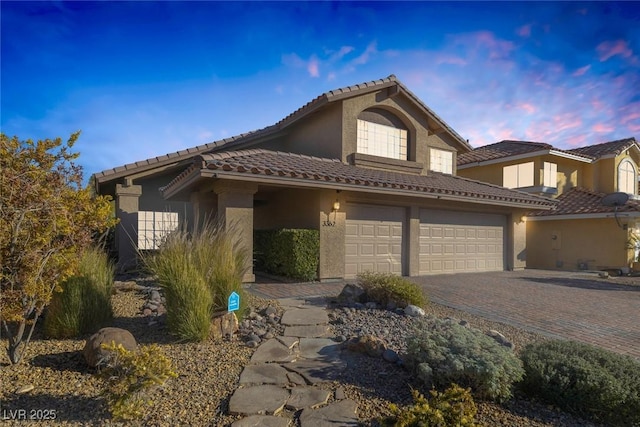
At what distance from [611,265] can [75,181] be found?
21.3 metres

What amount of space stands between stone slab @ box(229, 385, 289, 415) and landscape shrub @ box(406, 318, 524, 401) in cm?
139

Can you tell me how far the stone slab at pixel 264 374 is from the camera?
3.60m

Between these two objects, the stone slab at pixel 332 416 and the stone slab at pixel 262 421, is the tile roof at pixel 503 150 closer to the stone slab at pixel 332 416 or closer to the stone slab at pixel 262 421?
the stone slab at pixel 332 416

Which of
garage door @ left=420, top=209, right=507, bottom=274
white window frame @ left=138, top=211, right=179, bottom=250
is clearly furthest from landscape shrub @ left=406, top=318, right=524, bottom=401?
white window frame @ left=138, top=211, right=179, bottom=250

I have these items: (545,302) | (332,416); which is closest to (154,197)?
(332,416)

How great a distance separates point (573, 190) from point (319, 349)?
21.5 m

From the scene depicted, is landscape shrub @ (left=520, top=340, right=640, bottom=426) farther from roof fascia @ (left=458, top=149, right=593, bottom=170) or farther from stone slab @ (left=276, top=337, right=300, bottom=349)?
roof fascia @ (left=458, top=149, right=593, bottom=170)

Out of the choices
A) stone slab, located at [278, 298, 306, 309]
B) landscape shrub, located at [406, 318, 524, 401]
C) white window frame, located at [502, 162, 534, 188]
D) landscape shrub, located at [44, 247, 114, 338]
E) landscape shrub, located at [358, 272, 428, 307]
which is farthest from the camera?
white window frame, located at [502, 162, 534, 188]

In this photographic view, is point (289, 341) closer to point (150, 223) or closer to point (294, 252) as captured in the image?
point (294, 252)

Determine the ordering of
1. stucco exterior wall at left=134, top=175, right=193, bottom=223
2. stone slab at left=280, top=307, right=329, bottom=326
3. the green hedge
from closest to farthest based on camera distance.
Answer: stone slab at left=280, top=307, right=329, bottom=326
the green hedge
stucco exterior wall at left=134, top=175, right=193, bottom=223

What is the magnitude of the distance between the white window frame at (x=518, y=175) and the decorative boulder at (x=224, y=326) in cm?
2022

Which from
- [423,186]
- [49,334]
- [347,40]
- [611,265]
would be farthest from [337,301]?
[611,265]

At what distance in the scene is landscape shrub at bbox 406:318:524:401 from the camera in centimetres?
323

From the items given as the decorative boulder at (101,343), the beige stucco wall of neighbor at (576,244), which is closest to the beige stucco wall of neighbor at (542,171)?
the beige stucco wall of neighbor at (576,244)
